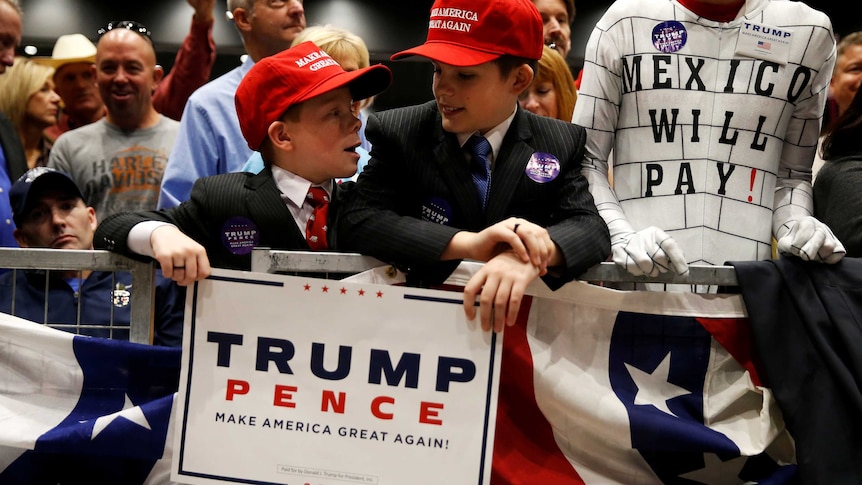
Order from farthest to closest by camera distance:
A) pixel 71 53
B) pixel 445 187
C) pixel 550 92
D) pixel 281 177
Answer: pixel 71 53
pixel 550 92
pixel 281 177
pixel 445 187

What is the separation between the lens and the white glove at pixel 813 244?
1.95 metres

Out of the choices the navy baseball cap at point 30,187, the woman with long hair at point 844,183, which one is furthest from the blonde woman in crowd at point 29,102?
the woman with long hair at point 844,183

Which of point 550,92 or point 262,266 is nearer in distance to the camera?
point 262,266

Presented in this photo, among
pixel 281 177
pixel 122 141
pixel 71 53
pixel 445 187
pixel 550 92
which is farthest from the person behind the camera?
pixel 71 53

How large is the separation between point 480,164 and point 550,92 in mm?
1270

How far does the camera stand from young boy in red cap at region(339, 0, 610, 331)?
1.97 m

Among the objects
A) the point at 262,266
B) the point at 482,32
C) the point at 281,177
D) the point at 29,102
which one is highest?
the point at 482,32

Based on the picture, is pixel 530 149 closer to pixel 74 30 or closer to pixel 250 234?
pixel 250 234

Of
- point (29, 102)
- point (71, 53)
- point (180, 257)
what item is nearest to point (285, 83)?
point (180, 257)

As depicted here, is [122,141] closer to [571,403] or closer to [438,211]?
[438,211]

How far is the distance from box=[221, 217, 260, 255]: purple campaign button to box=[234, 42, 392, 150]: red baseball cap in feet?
0.94

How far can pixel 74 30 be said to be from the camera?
31.2 ft

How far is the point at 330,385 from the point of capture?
1.90 m

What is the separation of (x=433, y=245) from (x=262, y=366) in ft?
1.39
